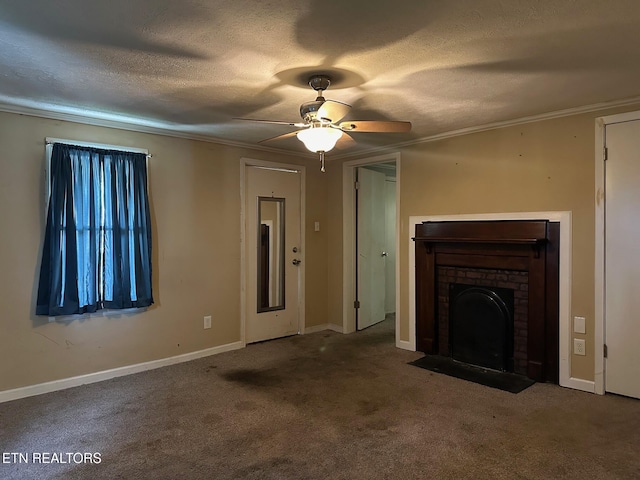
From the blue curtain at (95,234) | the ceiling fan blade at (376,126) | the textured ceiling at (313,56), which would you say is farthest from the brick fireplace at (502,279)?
the blue curtain at (95,234)

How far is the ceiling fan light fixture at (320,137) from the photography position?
8.16 ft

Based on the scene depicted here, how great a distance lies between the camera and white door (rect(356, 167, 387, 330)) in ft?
17.5

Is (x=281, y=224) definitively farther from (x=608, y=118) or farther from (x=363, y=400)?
(x=608, y=118)

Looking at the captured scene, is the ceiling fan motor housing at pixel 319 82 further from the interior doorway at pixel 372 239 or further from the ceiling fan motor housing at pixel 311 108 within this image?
the interior doorway at pixel 372 239

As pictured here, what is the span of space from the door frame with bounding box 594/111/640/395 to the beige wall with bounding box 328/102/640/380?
4 centimetres

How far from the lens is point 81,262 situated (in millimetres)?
3393

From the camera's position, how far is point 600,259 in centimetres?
320

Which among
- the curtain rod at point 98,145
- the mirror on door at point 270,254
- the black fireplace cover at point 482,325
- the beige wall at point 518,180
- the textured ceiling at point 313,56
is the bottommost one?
the black fireplace cover at point 482,325

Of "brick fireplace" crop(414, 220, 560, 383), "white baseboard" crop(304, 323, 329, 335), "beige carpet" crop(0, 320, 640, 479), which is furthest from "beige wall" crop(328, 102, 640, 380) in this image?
"white baseboard" crop(304, 323, 329, 335)

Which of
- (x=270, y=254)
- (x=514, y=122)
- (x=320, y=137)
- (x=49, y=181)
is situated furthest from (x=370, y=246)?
(x=49, y=181)

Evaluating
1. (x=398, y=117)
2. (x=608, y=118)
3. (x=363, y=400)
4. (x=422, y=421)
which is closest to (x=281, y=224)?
(x=398, y=117)

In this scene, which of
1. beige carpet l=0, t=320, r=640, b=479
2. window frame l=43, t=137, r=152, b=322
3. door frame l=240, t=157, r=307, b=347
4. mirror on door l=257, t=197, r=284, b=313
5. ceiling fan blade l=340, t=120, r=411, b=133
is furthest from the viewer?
mirror on door l=257, t=197, r=284, b=313

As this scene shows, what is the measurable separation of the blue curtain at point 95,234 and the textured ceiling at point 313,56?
0.43 m

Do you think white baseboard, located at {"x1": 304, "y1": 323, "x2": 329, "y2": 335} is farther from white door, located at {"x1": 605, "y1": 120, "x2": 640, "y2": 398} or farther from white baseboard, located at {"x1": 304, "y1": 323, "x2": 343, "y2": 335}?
white door, located at {"x1": 605, "y1": 120, "x2": 640, "y2": 398}
